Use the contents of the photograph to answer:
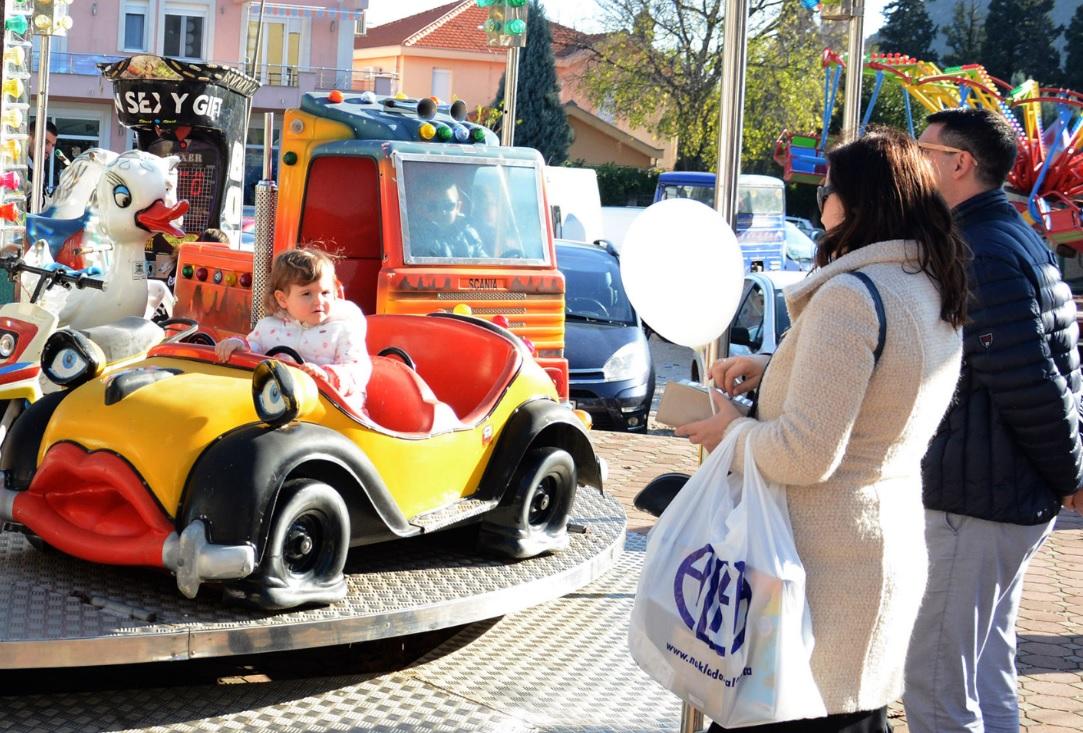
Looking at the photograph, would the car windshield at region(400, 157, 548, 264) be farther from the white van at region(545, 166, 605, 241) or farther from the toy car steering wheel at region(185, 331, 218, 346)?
the white van at region(545, 166, 605, 241)

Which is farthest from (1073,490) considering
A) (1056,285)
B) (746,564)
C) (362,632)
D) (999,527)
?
(362,632)

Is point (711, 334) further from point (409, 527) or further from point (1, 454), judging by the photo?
point (1, 454)

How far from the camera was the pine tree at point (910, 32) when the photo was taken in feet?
171

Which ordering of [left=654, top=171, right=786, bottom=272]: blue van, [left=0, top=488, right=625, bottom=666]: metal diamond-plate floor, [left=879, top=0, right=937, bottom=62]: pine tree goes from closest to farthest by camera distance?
[left=0, top=488, right=625, bottom=666]: metal diamond-plate floor
[left=654, top=171, right=786, bottom=272]: blue van
[left=879, top=0, right=937, bottom=62]: pine tree

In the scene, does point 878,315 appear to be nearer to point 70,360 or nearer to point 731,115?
point 731,115

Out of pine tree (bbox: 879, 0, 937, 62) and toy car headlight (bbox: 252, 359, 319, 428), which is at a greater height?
pine tree (bbox: 879, 0, 937, 62)

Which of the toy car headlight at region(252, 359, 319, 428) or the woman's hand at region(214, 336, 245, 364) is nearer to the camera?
the toy car headlight at region(252, 359, 319, 428)

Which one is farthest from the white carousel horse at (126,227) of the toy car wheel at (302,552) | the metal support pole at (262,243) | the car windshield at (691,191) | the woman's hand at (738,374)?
the car windshield at (691,191)

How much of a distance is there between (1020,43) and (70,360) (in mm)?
50976

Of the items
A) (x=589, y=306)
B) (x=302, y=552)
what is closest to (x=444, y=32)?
(x=589, y=306)

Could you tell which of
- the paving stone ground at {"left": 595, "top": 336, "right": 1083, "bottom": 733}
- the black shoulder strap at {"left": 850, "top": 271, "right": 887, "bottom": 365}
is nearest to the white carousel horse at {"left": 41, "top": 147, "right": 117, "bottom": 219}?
the paving stone ground at {"left": 595, "top": 336, "right": 1083, "bottom": 733}

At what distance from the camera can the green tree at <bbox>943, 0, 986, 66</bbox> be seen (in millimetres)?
51062

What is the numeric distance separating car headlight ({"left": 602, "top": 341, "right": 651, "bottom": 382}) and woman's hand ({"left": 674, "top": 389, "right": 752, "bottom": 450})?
25.9 feet

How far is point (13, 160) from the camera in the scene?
316 inches
